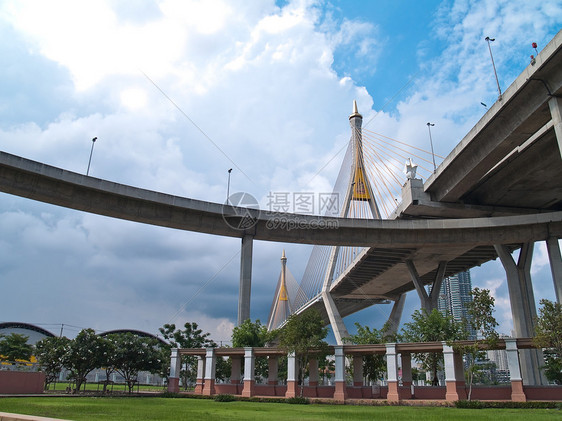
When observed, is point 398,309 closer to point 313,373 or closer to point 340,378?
point 313,373

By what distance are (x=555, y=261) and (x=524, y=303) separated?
648cm

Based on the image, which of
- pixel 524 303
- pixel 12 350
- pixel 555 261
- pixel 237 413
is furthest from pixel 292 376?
pixel 12 350

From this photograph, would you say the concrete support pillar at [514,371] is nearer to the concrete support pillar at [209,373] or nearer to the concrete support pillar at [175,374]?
the concrete support pillar at [209,373]

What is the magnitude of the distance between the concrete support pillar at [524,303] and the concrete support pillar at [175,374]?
2970 centimetres

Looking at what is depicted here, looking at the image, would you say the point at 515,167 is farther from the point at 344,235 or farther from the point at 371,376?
the point at 371,376

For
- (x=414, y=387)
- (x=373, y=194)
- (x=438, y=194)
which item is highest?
(x=373, y=194)

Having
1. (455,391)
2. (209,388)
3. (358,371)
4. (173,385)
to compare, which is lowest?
(209,388)

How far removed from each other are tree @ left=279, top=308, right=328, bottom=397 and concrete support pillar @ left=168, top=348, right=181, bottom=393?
9.92 m

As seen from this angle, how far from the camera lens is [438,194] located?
38.1 m

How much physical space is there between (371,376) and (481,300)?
16.0 metres

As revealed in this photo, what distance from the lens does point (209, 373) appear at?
36.9 m

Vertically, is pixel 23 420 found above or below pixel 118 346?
below

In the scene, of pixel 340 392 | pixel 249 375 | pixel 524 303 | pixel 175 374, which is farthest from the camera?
pixel 524 303

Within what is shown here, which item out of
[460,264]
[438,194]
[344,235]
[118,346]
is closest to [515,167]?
[438,194]
